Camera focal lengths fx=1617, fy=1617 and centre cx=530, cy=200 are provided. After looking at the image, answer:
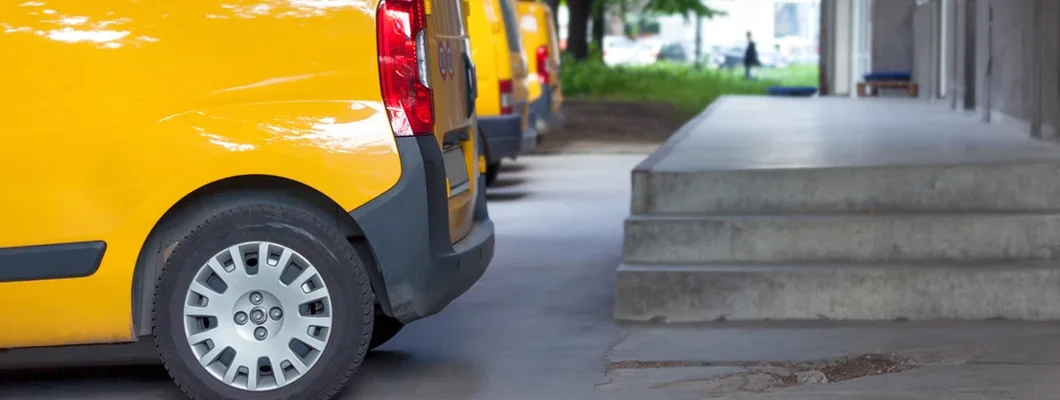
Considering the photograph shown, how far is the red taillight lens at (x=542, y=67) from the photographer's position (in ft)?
61.8

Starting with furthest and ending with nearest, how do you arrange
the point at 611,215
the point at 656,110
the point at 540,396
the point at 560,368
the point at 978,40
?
the point at 656,110, the point at 978,40, the point at 611,215, the point at 560,368, the point at 540,396

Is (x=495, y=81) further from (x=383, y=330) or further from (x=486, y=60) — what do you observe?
(x=383, y=330)

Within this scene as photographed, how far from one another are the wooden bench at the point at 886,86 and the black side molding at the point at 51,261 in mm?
18911

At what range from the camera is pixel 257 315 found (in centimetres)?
589

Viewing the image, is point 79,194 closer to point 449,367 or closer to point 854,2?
point 449,367

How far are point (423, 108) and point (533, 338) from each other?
2024 mm

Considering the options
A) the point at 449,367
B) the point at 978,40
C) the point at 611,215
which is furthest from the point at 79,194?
the point at 978,40

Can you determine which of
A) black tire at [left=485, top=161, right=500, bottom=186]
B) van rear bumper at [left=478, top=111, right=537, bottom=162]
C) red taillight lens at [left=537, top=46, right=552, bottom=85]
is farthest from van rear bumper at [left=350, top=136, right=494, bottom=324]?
red taillight lens at [left=537, top=46, right=552, bottom=85]

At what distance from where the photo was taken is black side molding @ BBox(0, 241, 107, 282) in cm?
584

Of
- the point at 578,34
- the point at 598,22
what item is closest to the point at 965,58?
the point at 578,34

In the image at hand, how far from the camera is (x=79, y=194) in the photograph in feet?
19.1

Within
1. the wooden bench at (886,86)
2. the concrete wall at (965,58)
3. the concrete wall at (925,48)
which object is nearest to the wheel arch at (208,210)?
the concrete wall at (965,58)

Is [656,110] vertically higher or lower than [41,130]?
lower

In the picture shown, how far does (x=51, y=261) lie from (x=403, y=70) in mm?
1453
